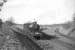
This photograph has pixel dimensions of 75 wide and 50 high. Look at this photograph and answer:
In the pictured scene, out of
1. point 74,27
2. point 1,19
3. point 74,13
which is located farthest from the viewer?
point 1,19

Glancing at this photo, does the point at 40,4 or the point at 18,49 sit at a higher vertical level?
the point at 40,4

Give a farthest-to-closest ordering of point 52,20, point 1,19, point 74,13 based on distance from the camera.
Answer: point 1,19
point 52,20
point 74,13

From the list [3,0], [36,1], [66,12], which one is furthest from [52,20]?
[3,0]

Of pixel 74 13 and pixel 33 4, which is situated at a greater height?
pixel 33 4

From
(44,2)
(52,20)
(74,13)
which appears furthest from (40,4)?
(74,13)

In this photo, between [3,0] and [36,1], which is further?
[3,0]

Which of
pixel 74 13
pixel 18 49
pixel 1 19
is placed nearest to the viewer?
pixel 18 49

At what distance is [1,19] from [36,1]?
6.64m

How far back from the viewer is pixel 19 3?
11.5 meters

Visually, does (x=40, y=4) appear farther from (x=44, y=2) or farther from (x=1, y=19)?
(x=1, y=19)

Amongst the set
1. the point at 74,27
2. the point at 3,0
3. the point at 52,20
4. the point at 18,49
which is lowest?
the point at 18,49

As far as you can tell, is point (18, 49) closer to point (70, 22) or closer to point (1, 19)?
→ point (70, 22)

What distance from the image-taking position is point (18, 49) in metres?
9.53

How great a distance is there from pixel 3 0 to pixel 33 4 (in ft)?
13.4
